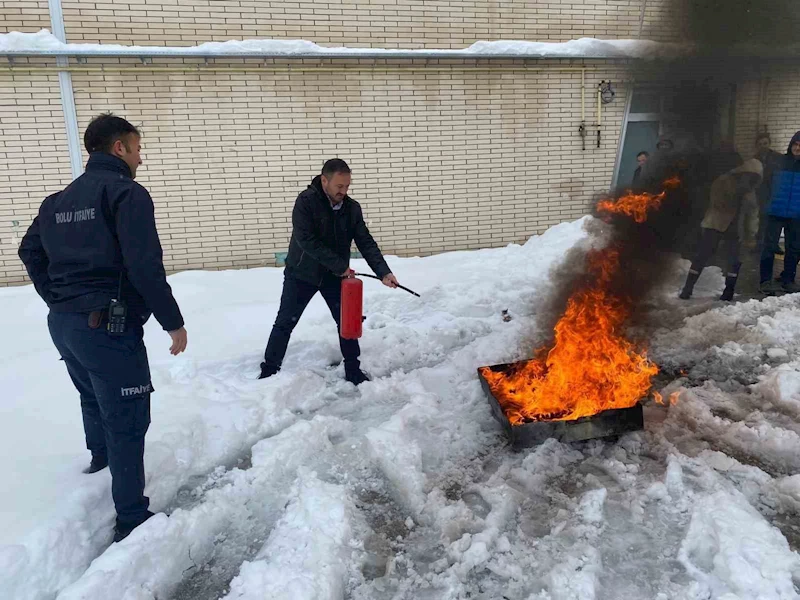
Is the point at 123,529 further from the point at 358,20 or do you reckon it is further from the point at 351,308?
the point at 358,20

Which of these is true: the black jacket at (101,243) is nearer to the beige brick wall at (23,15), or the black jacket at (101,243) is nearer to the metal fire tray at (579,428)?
the metal fire tray at (579,428)

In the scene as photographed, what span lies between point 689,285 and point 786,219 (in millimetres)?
1677

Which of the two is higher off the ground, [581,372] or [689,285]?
[581,372]

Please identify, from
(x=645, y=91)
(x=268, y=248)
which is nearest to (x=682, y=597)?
(x=645, y=91)

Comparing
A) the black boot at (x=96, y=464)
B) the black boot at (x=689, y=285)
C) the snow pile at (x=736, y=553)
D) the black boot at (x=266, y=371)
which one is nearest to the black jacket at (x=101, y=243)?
the black boot at (x=96, y=464)

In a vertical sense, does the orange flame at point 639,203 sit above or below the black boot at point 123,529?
above

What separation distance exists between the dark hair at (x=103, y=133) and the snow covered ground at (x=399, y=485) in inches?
75.1

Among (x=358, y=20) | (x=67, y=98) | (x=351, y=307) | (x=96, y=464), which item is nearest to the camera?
(x=96, y=464)

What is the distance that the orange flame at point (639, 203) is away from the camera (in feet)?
18.3

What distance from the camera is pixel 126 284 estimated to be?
111 inches

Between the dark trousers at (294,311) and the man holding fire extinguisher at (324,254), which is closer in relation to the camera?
the man holding fire extinguisher at (324,254)

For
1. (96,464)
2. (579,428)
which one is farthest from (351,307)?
(96,464)

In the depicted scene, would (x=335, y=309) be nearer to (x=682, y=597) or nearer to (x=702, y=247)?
(x=682, y=597)

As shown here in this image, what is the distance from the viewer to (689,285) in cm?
740
